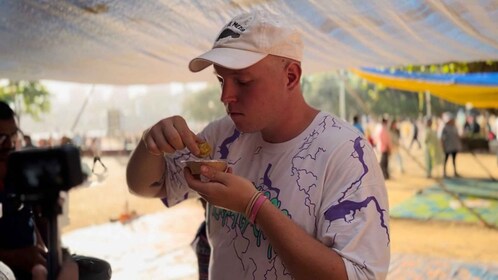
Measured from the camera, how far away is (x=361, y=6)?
9.54 feet

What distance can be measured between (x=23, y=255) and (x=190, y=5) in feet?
5.75

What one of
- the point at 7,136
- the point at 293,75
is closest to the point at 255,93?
the point at 293,75

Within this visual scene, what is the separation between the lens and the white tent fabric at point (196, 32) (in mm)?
2881

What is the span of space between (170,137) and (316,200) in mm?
474

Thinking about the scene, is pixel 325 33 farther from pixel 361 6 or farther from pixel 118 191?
pixel 118 191

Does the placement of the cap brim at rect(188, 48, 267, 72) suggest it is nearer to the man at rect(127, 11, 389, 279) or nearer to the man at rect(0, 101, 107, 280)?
the man at rect(127, 11, 389, 279)

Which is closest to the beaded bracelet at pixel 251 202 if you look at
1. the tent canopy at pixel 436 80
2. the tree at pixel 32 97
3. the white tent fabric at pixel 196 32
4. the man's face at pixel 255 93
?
the man's face at pixel 255 93

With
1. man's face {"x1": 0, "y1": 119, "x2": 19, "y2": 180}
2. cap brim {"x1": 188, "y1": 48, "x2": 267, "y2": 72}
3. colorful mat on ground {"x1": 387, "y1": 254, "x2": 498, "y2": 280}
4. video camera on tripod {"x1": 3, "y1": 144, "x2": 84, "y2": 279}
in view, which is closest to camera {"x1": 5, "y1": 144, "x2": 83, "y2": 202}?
video camera on tripod {"x1": 3, "y1": 144, "x2": 84, "y2": 279}

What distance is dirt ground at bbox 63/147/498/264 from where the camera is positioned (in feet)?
20.4

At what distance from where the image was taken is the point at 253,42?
1.43 meters

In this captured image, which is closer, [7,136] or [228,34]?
[228,34]

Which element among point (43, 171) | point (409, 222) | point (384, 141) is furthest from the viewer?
point (384, 141)

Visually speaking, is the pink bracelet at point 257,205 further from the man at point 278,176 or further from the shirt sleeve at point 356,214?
the shirt sleeve at point 356,214

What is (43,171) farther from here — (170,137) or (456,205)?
(456,205)
